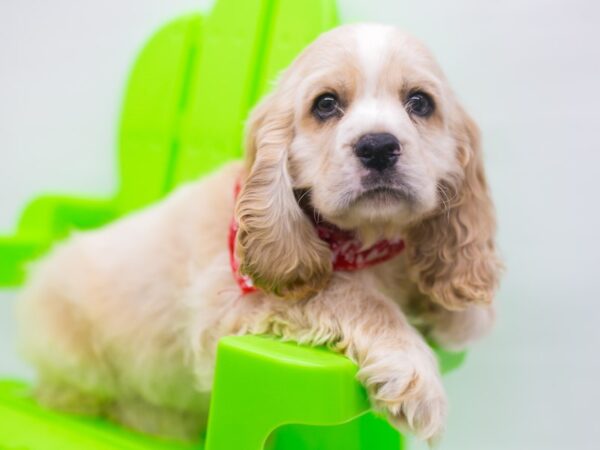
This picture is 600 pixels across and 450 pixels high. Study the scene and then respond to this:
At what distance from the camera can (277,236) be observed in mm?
1022

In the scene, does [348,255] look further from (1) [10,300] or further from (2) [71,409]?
(1) [10,300]

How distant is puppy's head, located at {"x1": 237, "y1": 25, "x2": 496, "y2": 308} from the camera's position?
93 centimetres

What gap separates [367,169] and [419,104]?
0.20 metres

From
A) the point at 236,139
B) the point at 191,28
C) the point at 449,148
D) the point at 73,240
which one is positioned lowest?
the point at 73,240

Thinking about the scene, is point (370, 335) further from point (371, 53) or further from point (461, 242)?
point (371, 53)

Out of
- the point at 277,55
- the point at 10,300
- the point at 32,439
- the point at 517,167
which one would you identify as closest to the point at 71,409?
the point at 32,439

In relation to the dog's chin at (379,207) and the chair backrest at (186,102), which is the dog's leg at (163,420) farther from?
the dog's chin at (379,207)

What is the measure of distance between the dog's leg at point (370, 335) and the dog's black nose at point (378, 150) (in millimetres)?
226

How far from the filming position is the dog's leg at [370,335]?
33.9 inches

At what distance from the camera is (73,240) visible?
1.51 m

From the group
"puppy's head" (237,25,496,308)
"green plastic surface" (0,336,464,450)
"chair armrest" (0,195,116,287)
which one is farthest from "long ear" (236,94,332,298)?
"chair armrest" (0,195,116,287)

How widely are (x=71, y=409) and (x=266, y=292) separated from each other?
736 mm

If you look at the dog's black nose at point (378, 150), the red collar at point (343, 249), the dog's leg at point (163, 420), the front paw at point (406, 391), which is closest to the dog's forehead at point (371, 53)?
the dog's black nose at point (378, 150)

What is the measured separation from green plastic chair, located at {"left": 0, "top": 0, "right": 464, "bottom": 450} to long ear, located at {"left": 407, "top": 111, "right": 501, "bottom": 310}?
243mm
